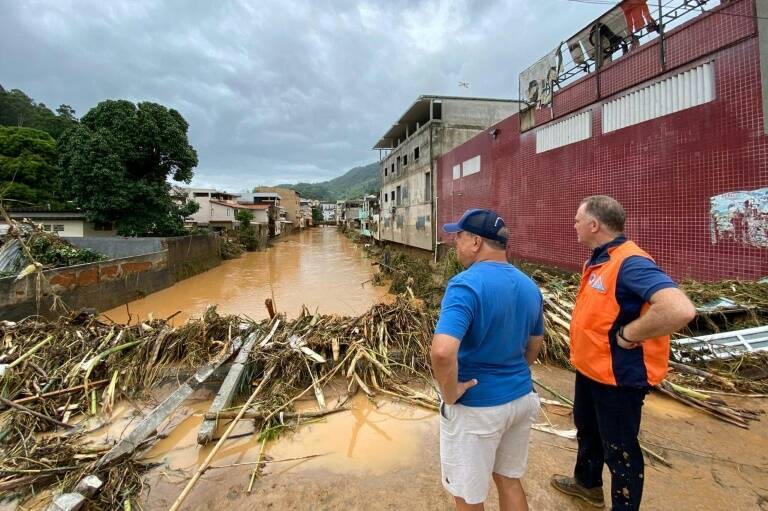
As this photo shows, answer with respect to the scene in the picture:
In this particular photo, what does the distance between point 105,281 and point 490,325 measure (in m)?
14.6

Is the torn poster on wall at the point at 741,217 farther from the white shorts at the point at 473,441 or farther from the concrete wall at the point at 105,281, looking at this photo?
the concrete wall at the point at 105,281

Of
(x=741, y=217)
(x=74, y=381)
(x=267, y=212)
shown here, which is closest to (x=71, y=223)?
(x=74, y=381)

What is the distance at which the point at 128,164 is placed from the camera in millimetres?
18828

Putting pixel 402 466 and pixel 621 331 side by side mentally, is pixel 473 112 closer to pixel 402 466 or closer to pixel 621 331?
pixel 402 466

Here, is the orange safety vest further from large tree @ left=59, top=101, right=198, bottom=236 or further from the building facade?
large tree @ left=59, top=101, right=198, bottom=236

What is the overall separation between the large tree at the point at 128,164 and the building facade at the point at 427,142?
13.3m

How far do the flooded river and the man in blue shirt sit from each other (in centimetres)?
902

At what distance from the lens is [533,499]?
2465mm

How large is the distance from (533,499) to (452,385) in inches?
62.8

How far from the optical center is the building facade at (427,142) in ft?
65.6

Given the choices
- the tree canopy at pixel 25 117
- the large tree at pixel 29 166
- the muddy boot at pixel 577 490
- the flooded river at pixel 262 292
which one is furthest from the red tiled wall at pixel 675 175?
the tree canopy at pixel 25 117

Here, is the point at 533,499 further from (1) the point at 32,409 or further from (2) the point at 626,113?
(2) the point at 626,113

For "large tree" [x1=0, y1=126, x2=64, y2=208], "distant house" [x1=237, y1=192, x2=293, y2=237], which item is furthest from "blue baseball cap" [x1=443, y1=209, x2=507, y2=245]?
"distant house" [x1=237, y1=192, x2=293, y2=237]

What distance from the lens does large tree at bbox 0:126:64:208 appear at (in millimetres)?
23750
